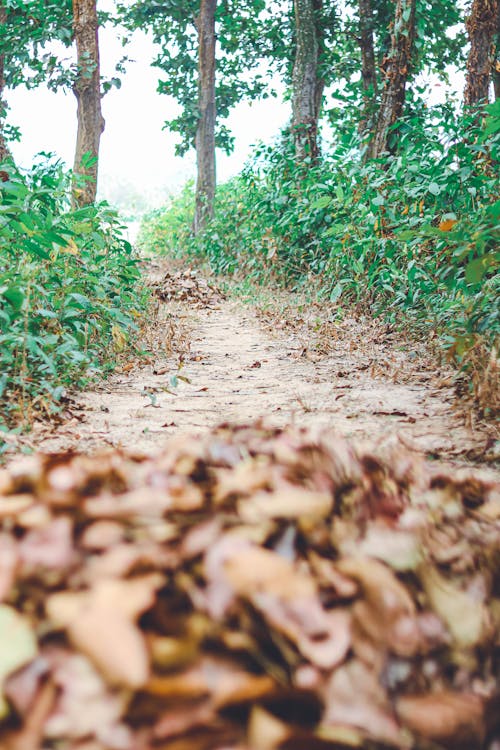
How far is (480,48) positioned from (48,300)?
18.9 ft

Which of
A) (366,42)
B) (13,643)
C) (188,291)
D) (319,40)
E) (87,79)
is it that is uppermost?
(319,40)

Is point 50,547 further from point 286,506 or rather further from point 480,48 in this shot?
point 480,48

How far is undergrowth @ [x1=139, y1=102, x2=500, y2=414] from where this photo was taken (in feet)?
9.36

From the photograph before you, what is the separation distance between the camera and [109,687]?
0.64 m

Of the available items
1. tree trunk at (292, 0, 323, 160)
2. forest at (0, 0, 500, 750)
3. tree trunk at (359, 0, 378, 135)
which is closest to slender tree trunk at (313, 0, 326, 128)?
tree trunk at (359, 0, 378, 135)

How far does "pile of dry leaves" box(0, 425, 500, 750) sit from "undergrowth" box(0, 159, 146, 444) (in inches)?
69.1

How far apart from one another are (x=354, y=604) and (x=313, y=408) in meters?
2.10

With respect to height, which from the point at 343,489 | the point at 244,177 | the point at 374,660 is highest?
the point at 244,177

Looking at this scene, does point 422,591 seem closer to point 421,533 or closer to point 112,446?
point 421,533

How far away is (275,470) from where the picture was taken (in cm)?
98

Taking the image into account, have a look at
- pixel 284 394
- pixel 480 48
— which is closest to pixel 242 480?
pixel 284 394

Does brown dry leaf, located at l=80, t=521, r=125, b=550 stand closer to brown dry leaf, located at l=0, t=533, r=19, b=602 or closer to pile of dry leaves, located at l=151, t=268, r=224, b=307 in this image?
brown dry leaf, located at l=0, t=533, r=19, b=602

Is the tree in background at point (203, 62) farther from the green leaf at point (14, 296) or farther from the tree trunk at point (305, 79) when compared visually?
the green leaf at point (14, 296)

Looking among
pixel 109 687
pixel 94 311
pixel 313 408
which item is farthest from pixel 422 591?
pixel 94 311
